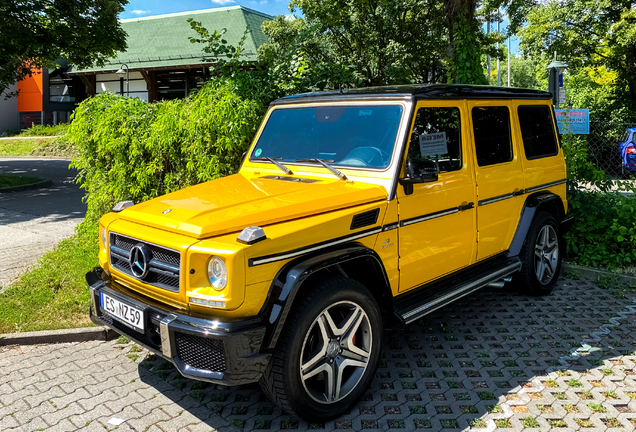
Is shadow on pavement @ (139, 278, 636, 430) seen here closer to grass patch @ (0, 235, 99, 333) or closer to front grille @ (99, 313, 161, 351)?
front grille @ (99, 313, 161, 351)

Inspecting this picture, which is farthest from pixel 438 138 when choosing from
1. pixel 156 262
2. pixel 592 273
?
pixel 592 273

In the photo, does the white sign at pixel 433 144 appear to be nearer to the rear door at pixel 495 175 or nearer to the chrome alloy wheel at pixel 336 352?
the rear door at pixel 495 175

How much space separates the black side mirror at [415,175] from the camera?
3793 mm

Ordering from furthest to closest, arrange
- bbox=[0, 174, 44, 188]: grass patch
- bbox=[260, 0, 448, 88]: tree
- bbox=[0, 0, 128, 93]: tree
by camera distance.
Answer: bbox=[260, 0, 448, 88]: tree < bbox=[0, 174, 44, 188]: grass patch < bbox=[0, 0, 128, 93]: tree

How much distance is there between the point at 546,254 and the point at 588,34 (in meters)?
19.9

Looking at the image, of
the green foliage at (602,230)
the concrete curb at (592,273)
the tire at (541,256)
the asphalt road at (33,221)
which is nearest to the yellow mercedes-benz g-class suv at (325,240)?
the tire at (541,256)

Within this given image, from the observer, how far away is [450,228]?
4312 mm

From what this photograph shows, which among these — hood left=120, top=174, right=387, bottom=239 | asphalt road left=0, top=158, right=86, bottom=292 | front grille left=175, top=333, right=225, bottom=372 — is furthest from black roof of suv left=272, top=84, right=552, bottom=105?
asphalt road left=0, top=158, right=86, bottom=292

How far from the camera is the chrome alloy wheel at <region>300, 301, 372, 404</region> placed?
3334 millimetres

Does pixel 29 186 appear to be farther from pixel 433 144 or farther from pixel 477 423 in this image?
pixel 477 423

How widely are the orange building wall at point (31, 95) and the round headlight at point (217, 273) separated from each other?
46.7 meters

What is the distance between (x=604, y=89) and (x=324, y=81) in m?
19.5

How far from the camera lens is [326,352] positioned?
339 cm

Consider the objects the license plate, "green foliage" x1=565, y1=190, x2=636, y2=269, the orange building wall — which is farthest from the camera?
the orange building wall
